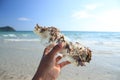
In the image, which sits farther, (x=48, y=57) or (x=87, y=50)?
(x=87, y=50)

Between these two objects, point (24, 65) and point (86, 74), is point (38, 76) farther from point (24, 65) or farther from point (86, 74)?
point (24, 65)

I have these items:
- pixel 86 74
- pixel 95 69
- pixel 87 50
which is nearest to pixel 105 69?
pixel 95 69

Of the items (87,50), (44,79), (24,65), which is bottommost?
(24,65)

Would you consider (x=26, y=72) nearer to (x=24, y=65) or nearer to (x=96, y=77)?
(x=24, y=65)

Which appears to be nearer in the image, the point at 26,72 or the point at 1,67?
the point at 26,72

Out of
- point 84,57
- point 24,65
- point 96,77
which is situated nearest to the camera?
point 84,57

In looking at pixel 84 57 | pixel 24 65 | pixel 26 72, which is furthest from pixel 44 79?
pixel 24 65

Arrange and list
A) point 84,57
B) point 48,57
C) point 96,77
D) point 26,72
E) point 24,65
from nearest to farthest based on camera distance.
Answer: point 48,57 → point 84,57 → point 96,77 → point 26,72 → point 24,65

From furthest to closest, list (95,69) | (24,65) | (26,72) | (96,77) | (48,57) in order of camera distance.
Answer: (24,65) < (95,69) < (26,72) < (96,77) < (48,57)

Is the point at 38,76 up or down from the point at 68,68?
up
